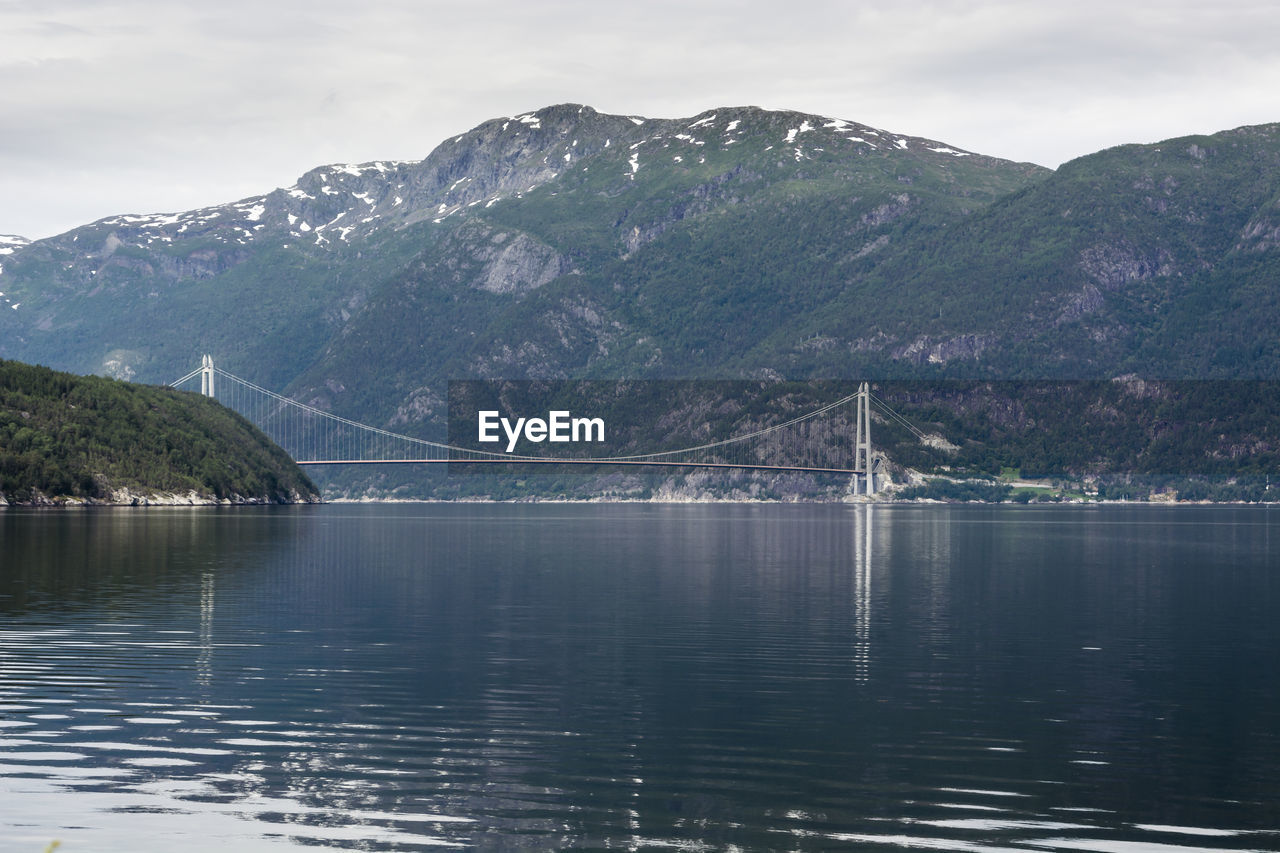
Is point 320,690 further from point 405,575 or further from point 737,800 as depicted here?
point 405,575

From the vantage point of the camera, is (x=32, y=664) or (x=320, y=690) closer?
(x=320, y=690)

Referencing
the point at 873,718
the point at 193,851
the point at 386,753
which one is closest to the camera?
the point at 193,851

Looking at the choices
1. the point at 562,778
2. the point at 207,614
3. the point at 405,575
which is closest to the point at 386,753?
the point at 562,778

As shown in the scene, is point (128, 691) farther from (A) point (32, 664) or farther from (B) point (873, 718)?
(B) point (873, 718)

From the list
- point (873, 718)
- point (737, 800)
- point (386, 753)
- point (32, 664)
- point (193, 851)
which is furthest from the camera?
point (32, 664)

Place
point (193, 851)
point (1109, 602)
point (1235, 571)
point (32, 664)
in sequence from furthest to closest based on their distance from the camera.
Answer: point (1235, 571) → point (1109, 602) → point (32, 664) → point (193, 851)

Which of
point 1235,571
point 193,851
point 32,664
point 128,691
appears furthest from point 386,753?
point 1235,571
